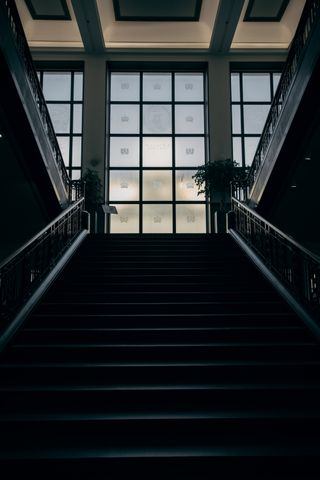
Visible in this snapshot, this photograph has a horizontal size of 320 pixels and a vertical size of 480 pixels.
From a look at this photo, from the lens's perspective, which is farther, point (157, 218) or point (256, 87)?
point (256, 87)

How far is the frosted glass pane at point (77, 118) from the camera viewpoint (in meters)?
15.4

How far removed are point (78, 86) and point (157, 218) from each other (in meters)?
5.27

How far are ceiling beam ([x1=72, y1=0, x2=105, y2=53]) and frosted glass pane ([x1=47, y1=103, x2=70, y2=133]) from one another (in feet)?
6.69

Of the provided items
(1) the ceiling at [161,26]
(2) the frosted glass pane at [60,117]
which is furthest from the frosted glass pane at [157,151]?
(1) the ceiling at [161,26]

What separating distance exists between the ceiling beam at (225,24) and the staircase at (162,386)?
32.7 ft

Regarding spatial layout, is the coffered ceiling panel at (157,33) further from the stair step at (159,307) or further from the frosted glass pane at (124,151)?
the stair step at (159,307)

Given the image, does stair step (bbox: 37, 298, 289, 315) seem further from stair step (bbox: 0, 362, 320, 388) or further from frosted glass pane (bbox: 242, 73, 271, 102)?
frosted glass pane (bbox: 242, 73, 271, 102)

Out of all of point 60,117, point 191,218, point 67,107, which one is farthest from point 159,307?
point 67,107

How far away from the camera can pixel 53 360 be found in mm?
4609

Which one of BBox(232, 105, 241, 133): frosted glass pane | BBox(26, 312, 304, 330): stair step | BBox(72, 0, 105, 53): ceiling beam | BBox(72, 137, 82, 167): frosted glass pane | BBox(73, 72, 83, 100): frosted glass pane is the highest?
BBox(72, 0, 105, 53): ceiling beam

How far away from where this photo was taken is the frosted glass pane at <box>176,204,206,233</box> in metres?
15.1

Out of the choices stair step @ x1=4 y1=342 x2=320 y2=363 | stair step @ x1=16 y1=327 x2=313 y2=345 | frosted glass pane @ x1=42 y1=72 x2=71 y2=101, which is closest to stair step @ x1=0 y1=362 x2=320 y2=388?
stair step @ x1=4 y1=342 x2=320 y2=363

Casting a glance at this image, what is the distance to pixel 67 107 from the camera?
15.6 meters

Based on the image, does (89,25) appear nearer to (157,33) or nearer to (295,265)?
(157,33)
